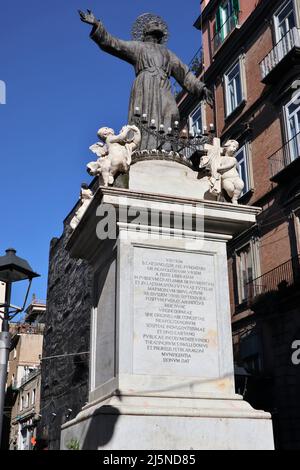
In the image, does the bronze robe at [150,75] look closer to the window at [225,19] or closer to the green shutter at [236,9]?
the green shutter at [236,9]

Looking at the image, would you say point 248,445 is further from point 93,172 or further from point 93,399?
point 93,172

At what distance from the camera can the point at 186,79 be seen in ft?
29.8

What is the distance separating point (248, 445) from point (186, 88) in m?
5.47

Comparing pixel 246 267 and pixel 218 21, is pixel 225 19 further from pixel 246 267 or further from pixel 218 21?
pixel 246 267

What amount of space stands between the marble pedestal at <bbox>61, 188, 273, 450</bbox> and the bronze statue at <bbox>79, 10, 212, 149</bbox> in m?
1.56

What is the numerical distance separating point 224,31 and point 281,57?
23.7 ft

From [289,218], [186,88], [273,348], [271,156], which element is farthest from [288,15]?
[186,88]

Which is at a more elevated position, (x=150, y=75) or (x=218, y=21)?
(x=218, y=21)

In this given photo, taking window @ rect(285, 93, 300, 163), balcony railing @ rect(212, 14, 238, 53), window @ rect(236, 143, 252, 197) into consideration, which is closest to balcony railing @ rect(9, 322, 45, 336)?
balcony railing @ rect(212, 14, 238, 53)

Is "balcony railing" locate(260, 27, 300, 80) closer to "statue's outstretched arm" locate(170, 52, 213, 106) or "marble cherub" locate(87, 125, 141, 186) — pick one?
"statue's outstretched arm" locate(170, 52, 213, 106)

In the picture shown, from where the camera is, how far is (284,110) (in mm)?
23531

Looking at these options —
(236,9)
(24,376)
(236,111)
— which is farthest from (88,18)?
(24,376)

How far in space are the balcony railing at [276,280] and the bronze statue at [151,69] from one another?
13.0m

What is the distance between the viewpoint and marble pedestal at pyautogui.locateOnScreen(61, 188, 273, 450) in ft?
18.9
